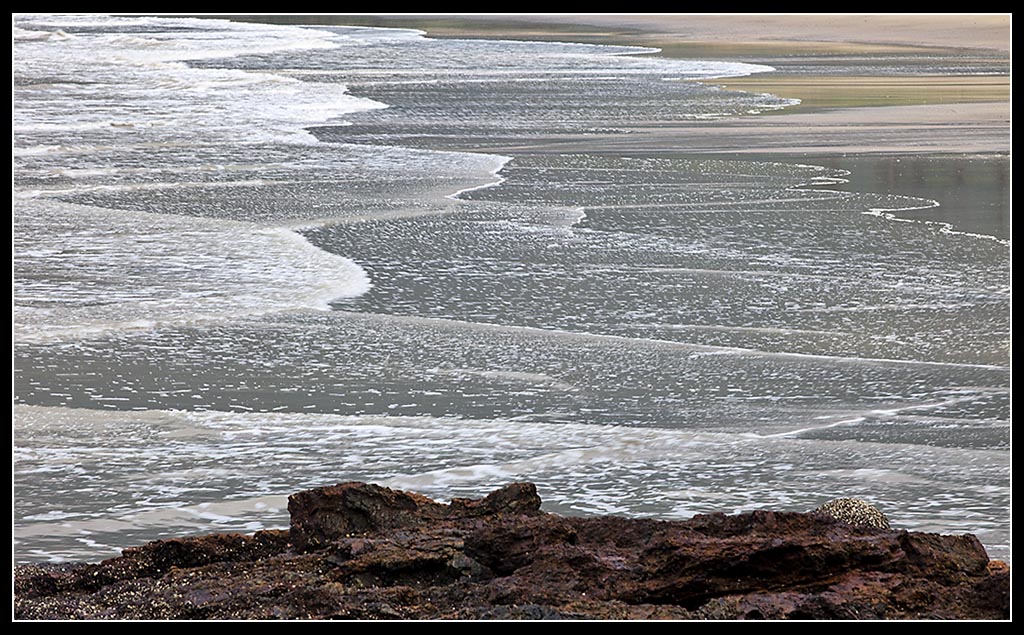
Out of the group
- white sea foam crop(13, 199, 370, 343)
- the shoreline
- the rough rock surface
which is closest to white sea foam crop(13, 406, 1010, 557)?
the rough rock surface

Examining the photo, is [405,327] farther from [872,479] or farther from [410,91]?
[410,91]

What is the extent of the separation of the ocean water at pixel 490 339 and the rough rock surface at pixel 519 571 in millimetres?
454

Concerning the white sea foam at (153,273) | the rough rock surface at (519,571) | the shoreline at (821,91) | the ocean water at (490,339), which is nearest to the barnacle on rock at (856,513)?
the rough rock surface at (519,571)

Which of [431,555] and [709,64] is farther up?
[709,64]

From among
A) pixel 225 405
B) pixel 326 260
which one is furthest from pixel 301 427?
pixel 326 260

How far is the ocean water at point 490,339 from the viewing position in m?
4.53

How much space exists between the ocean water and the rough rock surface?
1.49 ft

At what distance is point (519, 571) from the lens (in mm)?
3354

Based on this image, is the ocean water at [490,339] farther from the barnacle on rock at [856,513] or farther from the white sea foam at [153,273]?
the barnacle on rock at [856,513]

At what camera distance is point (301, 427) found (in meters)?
5.02

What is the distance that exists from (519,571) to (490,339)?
9.33 feet

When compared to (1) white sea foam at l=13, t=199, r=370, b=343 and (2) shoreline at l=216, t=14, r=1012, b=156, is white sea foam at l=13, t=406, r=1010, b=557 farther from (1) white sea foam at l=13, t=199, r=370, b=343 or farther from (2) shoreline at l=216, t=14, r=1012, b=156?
(2) shoreline at l=216, t=14, r=1012, b=156

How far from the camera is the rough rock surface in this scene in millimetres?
3189

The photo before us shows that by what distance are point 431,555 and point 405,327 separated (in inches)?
116
